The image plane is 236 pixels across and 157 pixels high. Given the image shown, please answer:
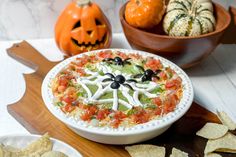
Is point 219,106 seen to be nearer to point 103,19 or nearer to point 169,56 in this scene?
point 169,56

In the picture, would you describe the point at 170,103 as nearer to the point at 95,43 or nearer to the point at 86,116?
the point at 86,116

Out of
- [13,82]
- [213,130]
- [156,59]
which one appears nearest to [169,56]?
[156,59]

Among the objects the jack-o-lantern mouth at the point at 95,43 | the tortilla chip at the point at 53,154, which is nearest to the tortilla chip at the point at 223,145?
the tortilla chip at the point at 53,154

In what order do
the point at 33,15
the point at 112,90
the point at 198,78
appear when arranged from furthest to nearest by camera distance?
the point at 33,15 → the point at 198,78 → the point at 112,90

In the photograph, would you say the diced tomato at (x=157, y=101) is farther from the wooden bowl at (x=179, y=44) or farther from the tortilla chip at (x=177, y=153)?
the wooden bowl at (x=179, y=44)

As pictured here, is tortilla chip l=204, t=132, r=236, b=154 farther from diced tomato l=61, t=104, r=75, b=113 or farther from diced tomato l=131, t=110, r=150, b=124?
diced tomato l=61, t=104, r=75, b=113

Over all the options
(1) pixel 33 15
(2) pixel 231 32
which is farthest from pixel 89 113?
(2) pixel 231 32
